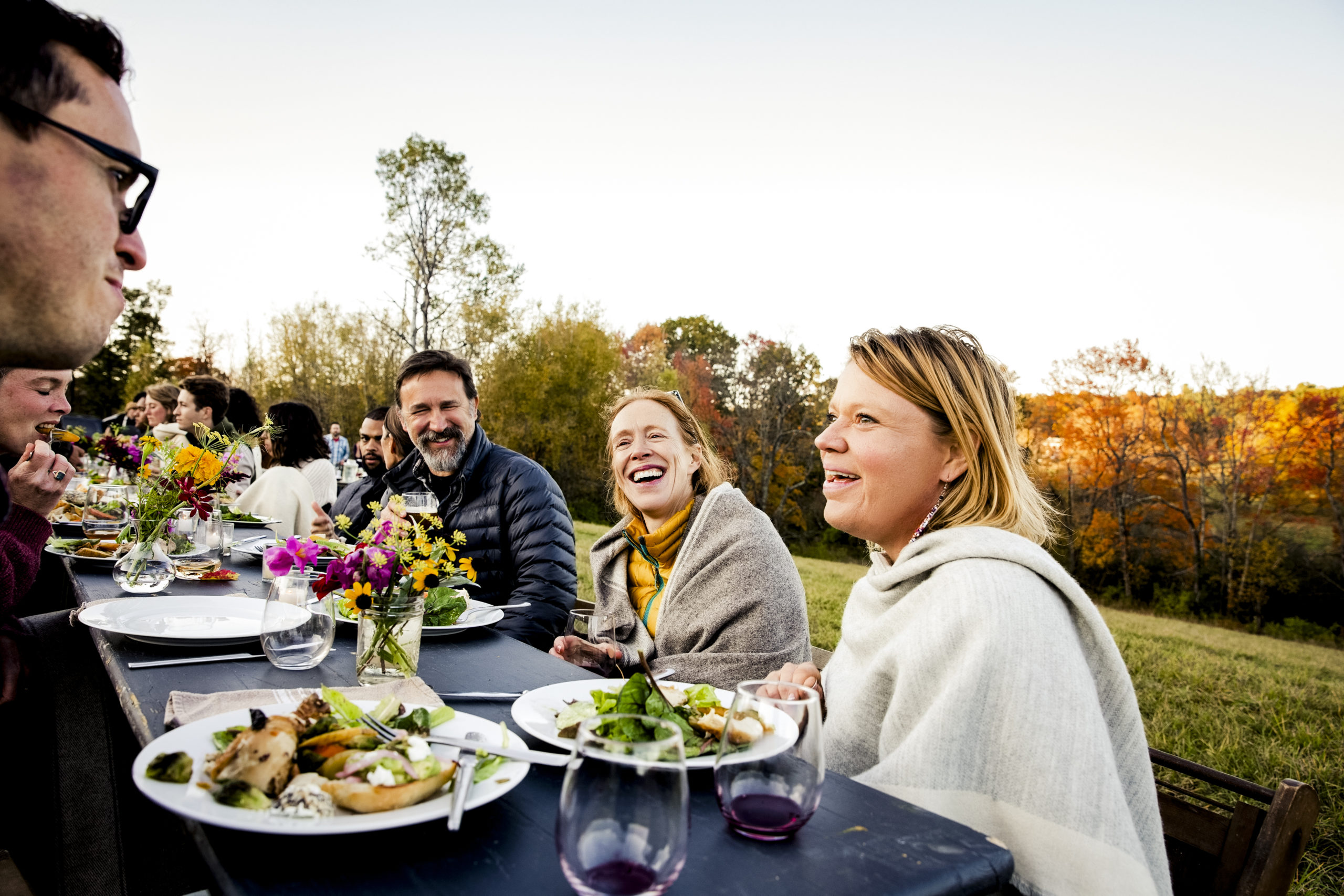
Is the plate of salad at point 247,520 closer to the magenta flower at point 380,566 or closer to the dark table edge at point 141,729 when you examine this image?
the dark table edge at point 141,729

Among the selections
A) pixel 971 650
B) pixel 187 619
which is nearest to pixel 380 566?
pixel 187 619

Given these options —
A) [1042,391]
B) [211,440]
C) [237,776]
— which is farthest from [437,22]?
[1042,391]

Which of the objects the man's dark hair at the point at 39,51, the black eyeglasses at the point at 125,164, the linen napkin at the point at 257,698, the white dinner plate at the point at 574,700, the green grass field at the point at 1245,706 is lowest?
the green grass field at the point at 1245,706

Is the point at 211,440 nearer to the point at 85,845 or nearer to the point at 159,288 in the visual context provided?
the point at 85,845

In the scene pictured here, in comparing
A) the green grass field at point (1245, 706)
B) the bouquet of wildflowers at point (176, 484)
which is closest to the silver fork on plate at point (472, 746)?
the bouquet of wildflowers at point (176, 484)

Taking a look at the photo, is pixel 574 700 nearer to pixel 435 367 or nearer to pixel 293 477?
pixel 435 367

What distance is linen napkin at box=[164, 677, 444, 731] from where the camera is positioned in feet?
4.40

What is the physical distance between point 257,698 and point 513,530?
2.40 meters

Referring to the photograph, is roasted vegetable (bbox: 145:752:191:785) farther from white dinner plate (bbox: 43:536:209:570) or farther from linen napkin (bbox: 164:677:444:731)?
white dinner plate (bbox: 43:536:209:570)

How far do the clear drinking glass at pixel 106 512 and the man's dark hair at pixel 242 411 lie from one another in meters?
1.47

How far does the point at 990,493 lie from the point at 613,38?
19.8 m

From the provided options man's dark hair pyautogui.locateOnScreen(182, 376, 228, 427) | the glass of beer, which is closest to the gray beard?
the glass of beer

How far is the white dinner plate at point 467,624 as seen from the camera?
2.26m

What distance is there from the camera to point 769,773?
106 cm
